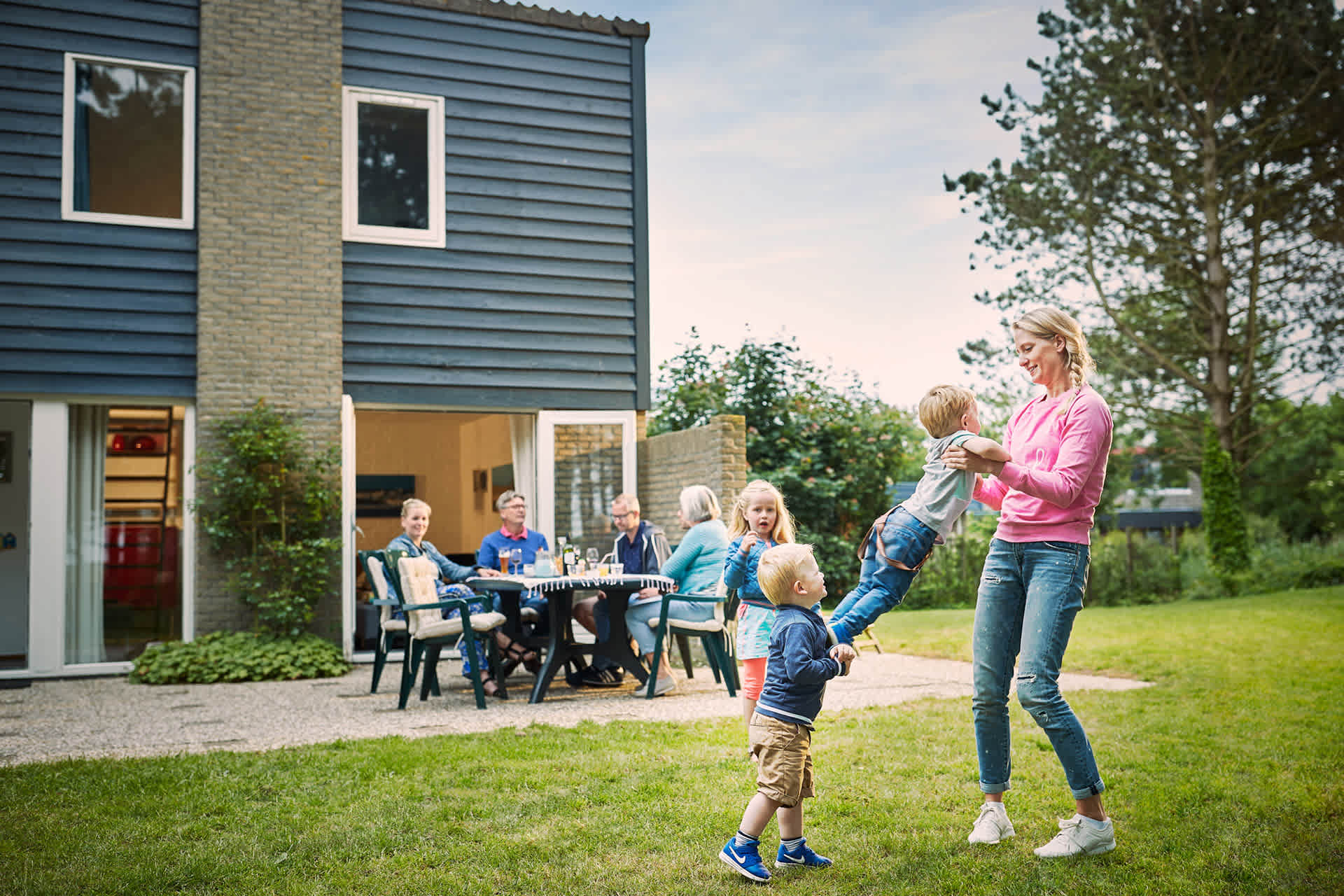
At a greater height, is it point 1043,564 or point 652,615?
point 1043,564

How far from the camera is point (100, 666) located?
788cm

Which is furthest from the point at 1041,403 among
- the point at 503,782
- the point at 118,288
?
the point at 118,288

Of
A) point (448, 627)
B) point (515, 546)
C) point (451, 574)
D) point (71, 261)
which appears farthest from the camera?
point (71, 261)

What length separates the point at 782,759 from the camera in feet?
9.33

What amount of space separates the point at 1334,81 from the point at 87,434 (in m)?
16.2

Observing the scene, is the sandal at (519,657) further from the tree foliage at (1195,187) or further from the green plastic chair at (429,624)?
the tree foliage at (1195,187)

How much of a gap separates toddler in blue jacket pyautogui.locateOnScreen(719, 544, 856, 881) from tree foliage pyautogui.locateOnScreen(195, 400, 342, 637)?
5.81 meters

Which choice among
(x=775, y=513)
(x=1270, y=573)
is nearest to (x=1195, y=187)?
(x=1270, y=573)

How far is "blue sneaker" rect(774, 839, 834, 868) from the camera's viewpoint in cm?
291

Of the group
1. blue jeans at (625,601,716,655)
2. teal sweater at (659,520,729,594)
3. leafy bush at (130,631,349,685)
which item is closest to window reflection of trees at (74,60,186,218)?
leafy bush at (130,631,349,685)

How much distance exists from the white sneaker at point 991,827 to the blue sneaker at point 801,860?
469 mm

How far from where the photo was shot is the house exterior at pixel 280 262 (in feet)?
25.6

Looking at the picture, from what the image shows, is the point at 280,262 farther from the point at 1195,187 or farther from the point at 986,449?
the point at 1195,187

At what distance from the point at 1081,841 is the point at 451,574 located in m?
4.74
